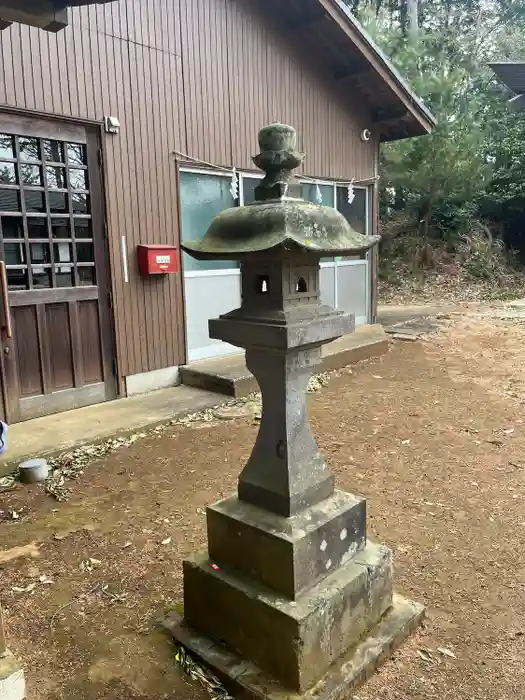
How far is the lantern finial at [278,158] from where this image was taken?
2168 millimetres

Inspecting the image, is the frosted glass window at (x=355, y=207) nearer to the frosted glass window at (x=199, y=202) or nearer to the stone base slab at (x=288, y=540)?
the frosted glass window at (x=199, y=202)

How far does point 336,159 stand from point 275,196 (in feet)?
21.1

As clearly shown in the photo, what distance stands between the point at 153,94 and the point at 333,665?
5486 mm

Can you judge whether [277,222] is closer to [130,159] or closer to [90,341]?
[90,341]

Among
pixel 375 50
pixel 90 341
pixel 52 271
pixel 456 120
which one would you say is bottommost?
pixel 90 341

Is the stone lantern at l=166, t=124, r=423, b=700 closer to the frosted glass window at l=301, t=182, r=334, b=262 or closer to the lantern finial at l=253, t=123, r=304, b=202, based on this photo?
the lantern finial at l=253, t=123, r=304, b=202

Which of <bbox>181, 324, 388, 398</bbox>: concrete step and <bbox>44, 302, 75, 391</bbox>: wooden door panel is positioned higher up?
<bbox>44, 302, 75, 391</bbox>: wooden door panel

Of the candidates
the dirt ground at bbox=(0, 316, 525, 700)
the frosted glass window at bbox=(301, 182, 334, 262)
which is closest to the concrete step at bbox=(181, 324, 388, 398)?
the dirt ground at bbox=(0, 316, 525, 700)

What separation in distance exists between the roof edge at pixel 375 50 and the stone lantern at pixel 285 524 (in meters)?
5.71

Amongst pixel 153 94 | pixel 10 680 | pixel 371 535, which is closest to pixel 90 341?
pixel 153 94

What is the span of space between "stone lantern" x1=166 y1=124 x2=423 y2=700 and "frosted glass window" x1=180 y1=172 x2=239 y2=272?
398 cm

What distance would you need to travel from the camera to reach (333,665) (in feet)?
7.02

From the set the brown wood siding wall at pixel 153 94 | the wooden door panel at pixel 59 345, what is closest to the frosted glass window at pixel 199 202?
the brown wood siding wall at pixel 153 94

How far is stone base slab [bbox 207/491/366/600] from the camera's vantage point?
212 centimetres
